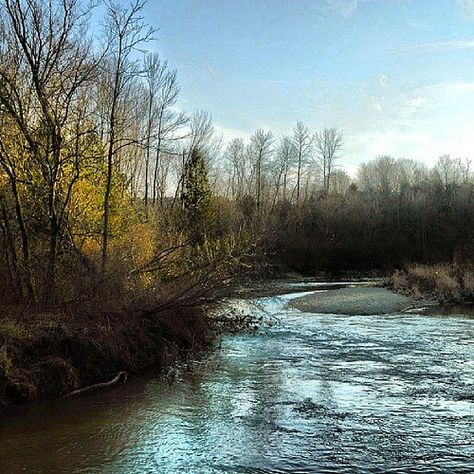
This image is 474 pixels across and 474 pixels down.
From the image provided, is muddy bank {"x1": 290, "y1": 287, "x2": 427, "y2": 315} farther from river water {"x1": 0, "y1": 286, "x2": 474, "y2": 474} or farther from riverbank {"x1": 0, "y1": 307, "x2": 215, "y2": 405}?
riverbank {"x1": 0, "y1": 307, "x2": 215, "y2": 405}

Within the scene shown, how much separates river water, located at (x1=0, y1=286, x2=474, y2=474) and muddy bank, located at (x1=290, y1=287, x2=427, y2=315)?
1114 cm

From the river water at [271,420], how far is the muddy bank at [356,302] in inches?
439

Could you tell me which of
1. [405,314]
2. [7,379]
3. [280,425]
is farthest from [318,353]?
[405,314]

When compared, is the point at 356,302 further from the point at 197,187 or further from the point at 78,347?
the point at 197,187

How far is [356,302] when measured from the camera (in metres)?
31.7

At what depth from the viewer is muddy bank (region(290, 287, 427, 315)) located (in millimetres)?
28748

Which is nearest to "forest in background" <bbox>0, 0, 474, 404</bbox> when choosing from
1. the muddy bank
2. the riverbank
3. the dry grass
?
the riverbank

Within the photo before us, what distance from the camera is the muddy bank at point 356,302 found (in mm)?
28748

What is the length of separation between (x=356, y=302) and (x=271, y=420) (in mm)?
21639

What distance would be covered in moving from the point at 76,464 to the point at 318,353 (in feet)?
32.1

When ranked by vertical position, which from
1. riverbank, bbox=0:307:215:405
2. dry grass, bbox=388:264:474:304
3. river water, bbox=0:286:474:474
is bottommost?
river water, bbox=0:286:474:474

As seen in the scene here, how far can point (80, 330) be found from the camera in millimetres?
14273

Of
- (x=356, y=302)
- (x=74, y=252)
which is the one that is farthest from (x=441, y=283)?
(x=74, y=252)

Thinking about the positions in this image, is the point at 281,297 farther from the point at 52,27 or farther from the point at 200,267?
the point at 52,27
